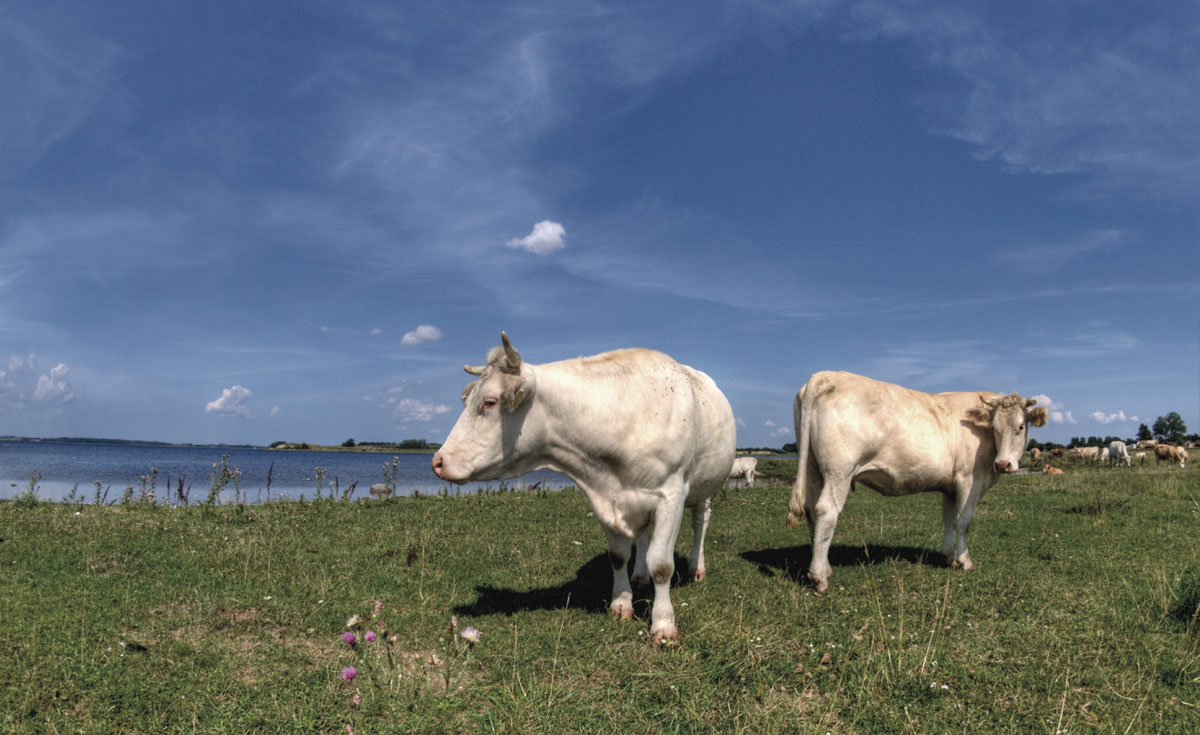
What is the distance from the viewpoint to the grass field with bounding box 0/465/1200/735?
14.0 ft

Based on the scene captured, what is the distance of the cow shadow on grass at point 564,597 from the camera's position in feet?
21.1

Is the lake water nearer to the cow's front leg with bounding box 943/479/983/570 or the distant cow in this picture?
the cow's front leg with bounding box 943/479/983/570

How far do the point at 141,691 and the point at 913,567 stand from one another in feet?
26.4

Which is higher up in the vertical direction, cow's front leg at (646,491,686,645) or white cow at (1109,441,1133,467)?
white cow at (1109,441,1133,467)

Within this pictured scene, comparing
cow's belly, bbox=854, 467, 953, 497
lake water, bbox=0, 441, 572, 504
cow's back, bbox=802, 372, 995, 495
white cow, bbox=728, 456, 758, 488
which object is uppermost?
cow's back, bbox=802, 372, 995, 495

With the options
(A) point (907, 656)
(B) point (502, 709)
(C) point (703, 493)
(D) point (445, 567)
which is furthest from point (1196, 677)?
(D) point (445, 567)

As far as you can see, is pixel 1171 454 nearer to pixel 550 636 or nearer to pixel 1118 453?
pixel 1118 453

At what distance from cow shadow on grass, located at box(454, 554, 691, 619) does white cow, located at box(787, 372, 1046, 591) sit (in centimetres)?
187

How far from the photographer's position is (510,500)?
44.1ft

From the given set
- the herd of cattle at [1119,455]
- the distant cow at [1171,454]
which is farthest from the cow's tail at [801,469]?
the distant cow at [1171,454]

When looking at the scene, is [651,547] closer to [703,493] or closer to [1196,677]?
[703,493]

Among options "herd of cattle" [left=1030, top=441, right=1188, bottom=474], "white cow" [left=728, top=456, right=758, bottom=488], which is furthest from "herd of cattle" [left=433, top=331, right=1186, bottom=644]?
"herd of cattle" [left=1030, top=441, right=1188, bottom=474]

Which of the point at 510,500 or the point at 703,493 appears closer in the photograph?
the point at 703,493

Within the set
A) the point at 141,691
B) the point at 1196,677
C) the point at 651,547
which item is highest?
the point at 651,547
